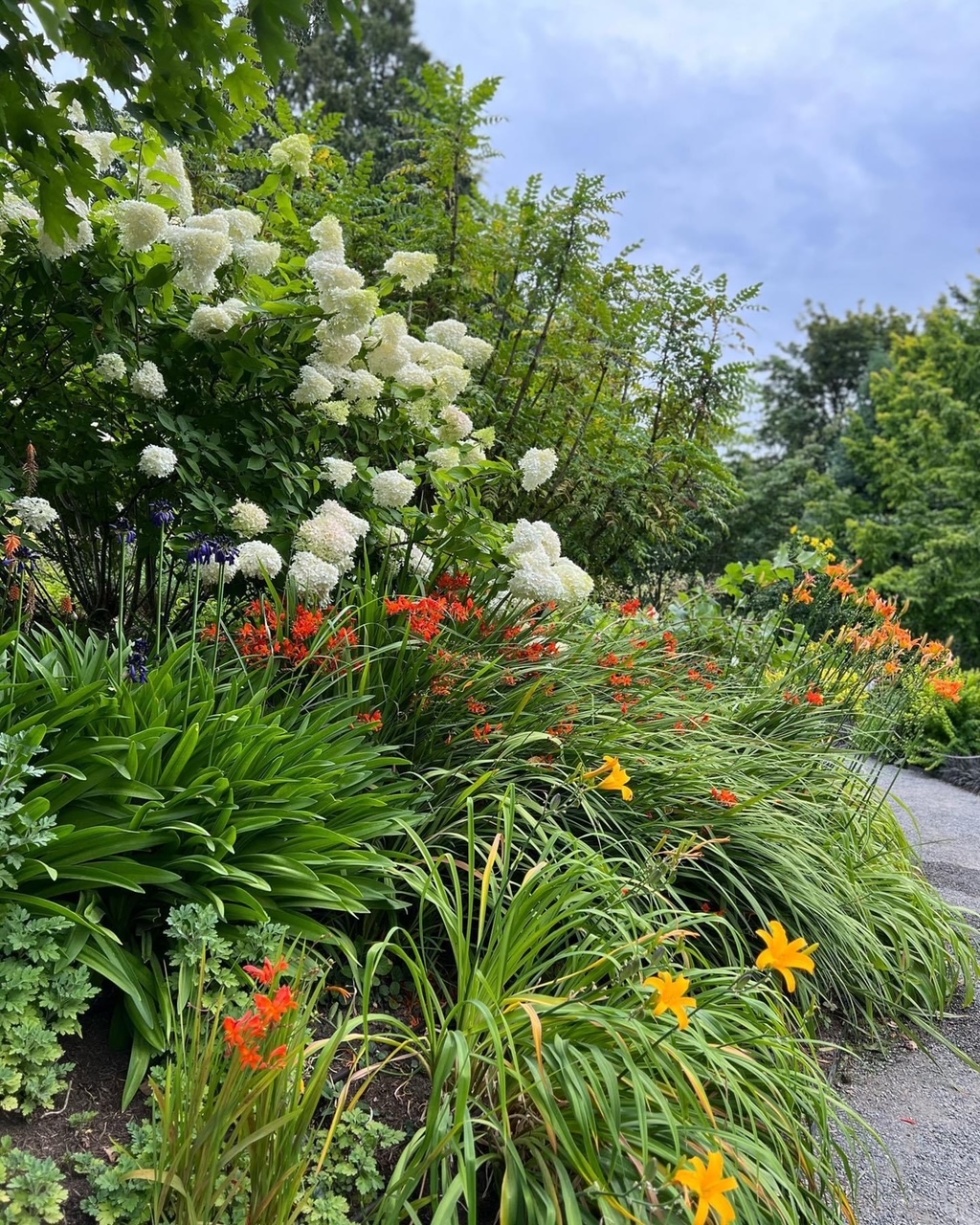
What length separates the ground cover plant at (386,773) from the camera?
4.31 ft

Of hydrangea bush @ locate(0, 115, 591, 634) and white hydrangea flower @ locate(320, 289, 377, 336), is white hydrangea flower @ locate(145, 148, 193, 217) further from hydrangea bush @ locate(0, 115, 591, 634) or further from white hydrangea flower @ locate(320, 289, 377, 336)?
white hydrangea flower @ locate(320, 289, 377, 336)

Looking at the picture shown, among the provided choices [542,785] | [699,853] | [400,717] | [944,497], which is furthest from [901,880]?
[944,497]

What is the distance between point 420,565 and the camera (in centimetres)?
270

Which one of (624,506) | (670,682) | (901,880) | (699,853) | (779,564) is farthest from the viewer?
(779,564)

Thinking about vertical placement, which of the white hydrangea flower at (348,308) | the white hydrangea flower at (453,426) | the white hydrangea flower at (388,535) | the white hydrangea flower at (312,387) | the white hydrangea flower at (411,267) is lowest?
the white hydrangea flower at (388,535)

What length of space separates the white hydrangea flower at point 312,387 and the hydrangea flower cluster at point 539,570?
30.4 inches

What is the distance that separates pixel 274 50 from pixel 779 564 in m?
4.24

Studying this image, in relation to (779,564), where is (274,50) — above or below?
above

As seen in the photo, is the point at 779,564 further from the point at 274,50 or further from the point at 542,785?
the point at 274,50

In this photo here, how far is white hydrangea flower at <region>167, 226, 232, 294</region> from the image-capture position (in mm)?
2371

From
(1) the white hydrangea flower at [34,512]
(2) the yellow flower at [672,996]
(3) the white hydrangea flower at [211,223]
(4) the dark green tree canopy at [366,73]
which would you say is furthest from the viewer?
(4) the dark green tree canopy at [366,73]

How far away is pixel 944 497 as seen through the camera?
14.4m

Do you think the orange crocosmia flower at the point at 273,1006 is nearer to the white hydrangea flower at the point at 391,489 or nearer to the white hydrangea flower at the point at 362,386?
the white hydrangea flower at the point at 391,489

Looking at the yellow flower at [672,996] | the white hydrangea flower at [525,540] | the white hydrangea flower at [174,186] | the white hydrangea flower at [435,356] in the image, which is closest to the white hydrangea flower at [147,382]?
the white hydrangea flower at [174,186]
